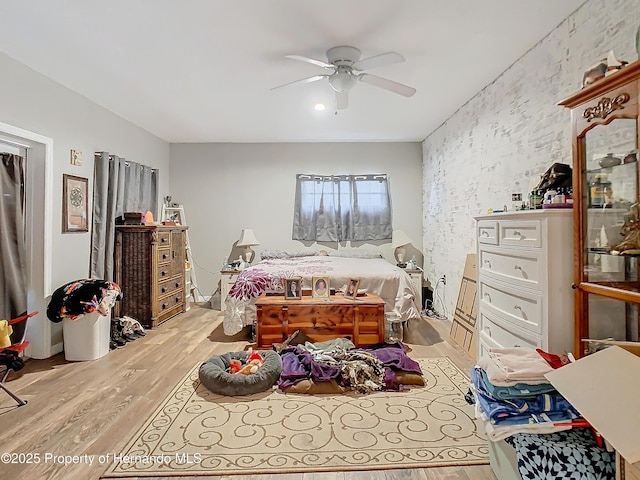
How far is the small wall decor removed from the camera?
3.68 m

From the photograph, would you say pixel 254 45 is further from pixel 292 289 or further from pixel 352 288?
pixel 352 288

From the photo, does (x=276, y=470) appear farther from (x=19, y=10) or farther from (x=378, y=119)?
(x=378, y=119)

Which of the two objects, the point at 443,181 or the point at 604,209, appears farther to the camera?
the point at 443,181

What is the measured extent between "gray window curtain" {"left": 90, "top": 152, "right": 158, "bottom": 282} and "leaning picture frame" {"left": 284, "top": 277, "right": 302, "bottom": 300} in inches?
83.0

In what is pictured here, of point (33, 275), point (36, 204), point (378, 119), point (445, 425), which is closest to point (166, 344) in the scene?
point (33, 275)

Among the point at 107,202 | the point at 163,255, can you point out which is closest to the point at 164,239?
the point at 163,255

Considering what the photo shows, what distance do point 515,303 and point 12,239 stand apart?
400cm

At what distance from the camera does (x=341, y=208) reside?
236 inches

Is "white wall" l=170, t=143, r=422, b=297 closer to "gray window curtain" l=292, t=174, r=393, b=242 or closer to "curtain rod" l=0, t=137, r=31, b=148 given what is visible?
"gray window curtain" l=292, t=174, r=393, b=242

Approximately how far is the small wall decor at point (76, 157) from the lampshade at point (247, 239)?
2.47m

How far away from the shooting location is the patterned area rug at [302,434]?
1.88m

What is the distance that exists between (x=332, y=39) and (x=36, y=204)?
9.76ft

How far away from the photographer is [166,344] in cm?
380

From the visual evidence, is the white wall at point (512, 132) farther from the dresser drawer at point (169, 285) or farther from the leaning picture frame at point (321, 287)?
the dresser drawer at point (169, 285)
